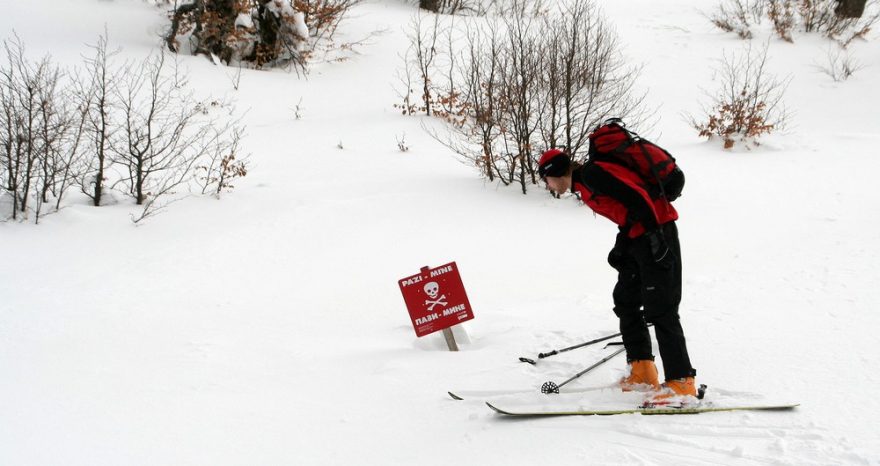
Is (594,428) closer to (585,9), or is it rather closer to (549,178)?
(549,178)

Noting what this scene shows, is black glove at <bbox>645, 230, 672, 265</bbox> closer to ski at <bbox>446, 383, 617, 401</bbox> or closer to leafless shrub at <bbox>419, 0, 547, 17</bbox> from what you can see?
ski at <bbox>446, 383, 617, 401</bbox>

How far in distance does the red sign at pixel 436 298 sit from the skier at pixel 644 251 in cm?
117

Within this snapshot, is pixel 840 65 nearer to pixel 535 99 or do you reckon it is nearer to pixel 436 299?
pixel 535 99

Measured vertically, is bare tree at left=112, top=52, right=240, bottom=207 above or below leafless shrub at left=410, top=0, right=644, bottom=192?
below

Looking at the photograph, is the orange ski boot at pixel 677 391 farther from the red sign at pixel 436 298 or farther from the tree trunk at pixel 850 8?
the tree trunk at pixel 850 8

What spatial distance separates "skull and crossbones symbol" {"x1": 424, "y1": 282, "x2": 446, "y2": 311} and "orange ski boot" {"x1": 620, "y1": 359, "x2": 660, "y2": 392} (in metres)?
1.29

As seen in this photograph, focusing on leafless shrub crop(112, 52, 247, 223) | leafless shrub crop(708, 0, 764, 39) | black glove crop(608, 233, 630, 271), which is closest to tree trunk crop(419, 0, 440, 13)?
leafless shrub crop(708, 0, 764, 39)

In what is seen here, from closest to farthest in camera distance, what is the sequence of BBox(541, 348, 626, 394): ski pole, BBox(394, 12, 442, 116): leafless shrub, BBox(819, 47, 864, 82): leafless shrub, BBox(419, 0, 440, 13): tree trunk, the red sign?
BBox(541, 348, 626, 394): ski pole < the red sign < BBox(394, 12, 442, 116): leafless shrub < BBox(819, 47, 864, 82): leafless shrub < BBox(419, 0, 440, 13): tree trunk

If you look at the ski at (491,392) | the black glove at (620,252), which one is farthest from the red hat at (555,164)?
the ski at (491,392)

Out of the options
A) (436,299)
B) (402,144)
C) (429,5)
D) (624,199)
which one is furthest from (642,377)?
(429,5)

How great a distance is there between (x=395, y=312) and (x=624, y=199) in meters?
2.71

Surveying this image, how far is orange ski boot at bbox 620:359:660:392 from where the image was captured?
330cm

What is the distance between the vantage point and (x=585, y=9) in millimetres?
8297

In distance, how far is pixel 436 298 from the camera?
4.13m
